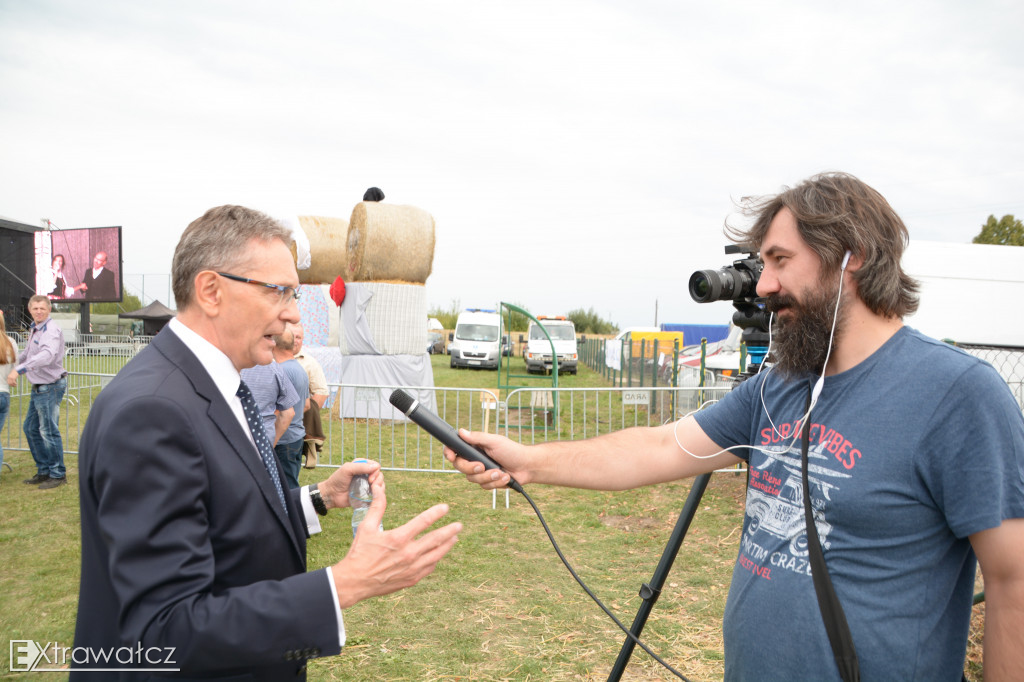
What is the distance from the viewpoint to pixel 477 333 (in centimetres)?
2714

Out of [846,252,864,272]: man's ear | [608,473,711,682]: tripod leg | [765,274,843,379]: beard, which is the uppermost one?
[846,252,864,272]: man's ear

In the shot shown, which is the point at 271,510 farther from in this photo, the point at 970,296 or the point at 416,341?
the point at 970,296

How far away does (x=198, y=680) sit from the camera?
151cm

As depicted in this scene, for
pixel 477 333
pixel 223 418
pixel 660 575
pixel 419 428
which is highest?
pixel 223 418

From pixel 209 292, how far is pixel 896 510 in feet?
6.28

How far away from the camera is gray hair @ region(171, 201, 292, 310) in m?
1.74

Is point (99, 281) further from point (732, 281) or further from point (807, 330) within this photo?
point (807, 330)

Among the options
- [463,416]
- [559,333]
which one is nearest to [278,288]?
[463,416]

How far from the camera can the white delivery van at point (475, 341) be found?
26766mm

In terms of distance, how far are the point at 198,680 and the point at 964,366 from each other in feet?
6.74

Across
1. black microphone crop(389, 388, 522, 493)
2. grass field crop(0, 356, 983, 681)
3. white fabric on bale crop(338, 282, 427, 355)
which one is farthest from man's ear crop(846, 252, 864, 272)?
white fabric on bale crop(338, 282, 427, 355)

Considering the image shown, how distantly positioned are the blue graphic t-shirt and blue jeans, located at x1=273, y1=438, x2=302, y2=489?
4.69 m

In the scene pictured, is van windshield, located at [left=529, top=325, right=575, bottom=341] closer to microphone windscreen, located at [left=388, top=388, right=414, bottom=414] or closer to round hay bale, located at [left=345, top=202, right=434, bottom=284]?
round hay bale, located at [left=345, top=202, right=434, bottom=284]

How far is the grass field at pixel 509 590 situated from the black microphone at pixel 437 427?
2279mm
